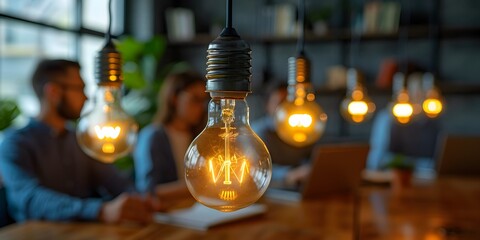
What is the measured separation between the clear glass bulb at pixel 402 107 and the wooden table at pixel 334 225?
591 millimetres

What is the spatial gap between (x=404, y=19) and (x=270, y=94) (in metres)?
1.74

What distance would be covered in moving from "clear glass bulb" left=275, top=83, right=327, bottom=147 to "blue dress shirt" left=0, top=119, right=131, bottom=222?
79 centimetres

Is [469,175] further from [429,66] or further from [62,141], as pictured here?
[62,141]

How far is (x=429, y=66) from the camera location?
508 cm

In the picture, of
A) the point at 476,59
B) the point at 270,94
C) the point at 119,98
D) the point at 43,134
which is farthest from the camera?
the point at 476,59

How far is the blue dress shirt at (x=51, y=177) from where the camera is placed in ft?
6.98

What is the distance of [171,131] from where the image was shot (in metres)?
3.44

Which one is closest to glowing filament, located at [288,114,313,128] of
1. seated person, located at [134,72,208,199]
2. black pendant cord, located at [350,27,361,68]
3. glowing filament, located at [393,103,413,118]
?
seated person, located at [134,72,208,199]

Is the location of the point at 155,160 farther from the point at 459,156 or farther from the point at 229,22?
the point at 229,22

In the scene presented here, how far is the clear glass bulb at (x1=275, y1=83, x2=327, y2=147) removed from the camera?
2.17 meters

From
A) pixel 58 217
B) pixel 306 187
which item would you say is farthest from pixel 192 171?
pixel 306 187

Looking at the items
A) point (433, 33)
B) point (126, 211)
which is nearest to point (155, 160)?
point (126, 211)

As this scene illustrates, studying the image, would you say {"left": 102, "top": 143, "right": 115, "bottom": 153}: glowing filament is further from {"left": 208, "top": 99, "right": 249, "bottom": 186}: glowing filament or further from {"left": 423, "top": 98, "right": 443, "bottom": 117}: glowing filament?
{"left": 423, "top": 98, "right": 443, "bottom": 117}: glowing filament

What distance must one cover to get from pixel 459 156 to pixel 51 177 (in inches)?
96.8
